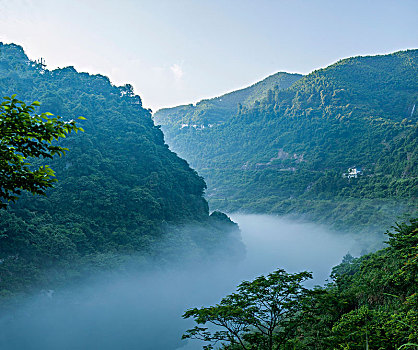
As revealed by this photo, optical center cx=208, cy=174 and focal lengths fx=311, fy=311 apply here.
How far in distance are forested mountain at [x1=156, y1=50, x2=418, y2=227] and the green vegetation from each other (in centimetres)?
5091

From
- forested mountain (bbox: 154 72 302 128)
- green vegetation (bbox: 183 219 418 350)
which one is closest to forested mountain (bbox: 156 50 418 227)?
forested mountain (bbox: 154 72 302 128)

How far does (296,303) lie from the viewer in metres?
6.02

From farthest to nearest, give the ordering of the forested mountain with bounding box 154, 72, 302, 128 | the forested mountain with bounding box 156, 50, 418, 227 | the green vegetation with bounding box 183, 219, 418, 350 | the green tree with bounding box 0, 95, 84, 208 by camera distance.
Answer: the forested mountain with bounding box 154, 72, 302, 128
the forested mountain with bounding box 156, 50, 418, 227
the green vegetation with bounding box 183, 219, 418, 350
the green tree with bounding box 0, 95, 84, 208

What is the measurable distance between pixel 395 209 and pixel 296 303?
2270 inches

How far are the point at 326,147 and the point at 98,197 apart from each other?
78.2 metres

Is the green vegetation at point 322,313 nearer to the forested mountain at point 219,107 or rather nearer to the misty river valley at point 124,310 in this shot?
the misty river valley at point 124,310

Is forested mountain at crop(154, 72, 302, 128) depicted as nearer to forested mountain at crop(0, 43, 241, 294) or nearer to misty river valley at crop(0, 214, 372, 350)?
forested mountain at crop(0, 43, 241, 294)

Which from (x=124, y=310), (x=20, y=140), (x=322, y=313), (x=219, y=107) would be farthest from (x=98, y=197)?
(x=219, y=107)

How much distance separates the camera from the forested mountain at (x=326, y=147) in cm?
6756

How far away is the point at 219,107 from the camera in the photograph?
15525 cm

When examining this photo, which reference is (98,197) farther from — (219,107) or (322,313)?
(219,107)

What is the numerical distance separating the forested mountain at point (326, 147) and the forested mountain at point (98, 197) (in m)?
31.6

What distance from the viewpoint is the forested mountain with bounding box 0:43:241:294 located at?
27425 mm

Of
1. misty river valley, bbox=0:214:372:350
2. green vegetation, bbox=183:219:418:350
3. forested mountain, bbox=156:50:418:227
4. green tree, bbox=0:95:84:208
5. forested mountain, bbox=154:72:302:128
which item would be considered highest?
forested mountain, bbox=154:72:302:128
